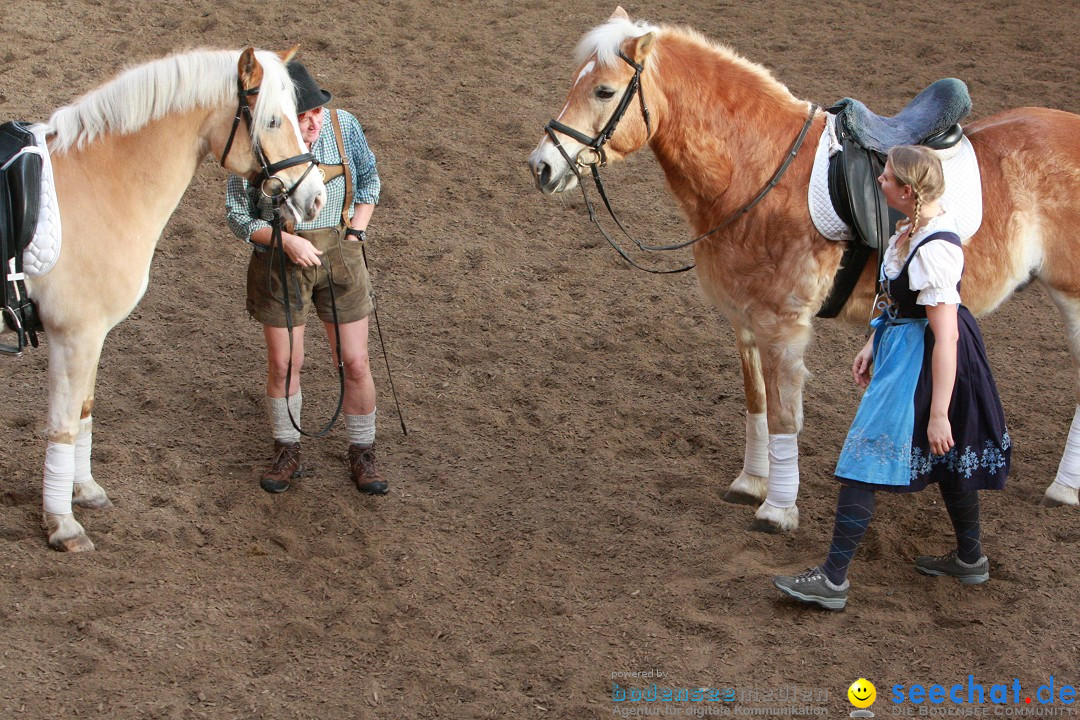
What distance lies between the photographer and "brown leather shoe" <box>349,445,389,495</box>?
14.1ft

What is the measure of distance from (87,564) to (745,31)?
7527 millimetres

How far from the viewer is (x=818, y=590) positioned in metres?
3.35

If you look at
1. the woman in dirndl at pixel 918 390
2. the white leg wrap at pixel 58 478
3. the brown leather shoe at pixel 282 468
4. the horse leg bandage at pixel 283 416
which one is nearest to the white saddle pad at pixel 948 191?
the woman in dirndl at pixel 918 390

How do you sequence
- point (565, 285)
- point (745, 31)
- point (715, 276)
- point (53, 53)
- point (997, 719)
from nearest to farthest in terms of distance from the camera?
1. point (997, 719)
2. point (715, 276)
3. point (565, 285)
4. point (53, 53)
5. point (745, 31)

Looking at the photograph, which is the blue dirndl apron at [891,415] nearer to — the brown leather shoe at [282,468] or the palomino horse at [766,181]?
the palomino horse at [766,181]

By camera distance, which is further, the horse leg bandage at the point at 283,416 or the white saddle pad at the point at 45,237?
the horse leg bandage at the point at 283,416

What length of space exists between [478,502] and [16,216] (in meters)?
2.13

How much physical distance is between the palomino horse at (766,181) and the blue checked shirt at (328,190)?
0.79 meters

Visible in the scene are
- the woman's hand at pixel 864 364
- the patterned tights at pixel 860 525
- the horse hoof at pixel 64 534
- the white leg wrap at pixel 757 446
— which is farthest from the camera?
the white leg wrap at pixel 757 446

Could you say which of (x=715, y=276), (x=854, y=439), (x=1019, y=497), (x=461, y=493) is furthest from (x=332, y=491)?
(x=1019, y=497)

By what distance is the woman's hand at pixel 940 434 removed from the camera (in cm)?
299

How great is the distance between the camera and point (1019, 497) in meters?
4.18

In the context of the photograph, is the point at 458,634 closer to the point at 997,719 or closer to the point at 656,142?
the point at 997,719

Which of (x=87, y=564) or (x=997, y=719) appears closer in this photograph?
(x=997, y=719)
